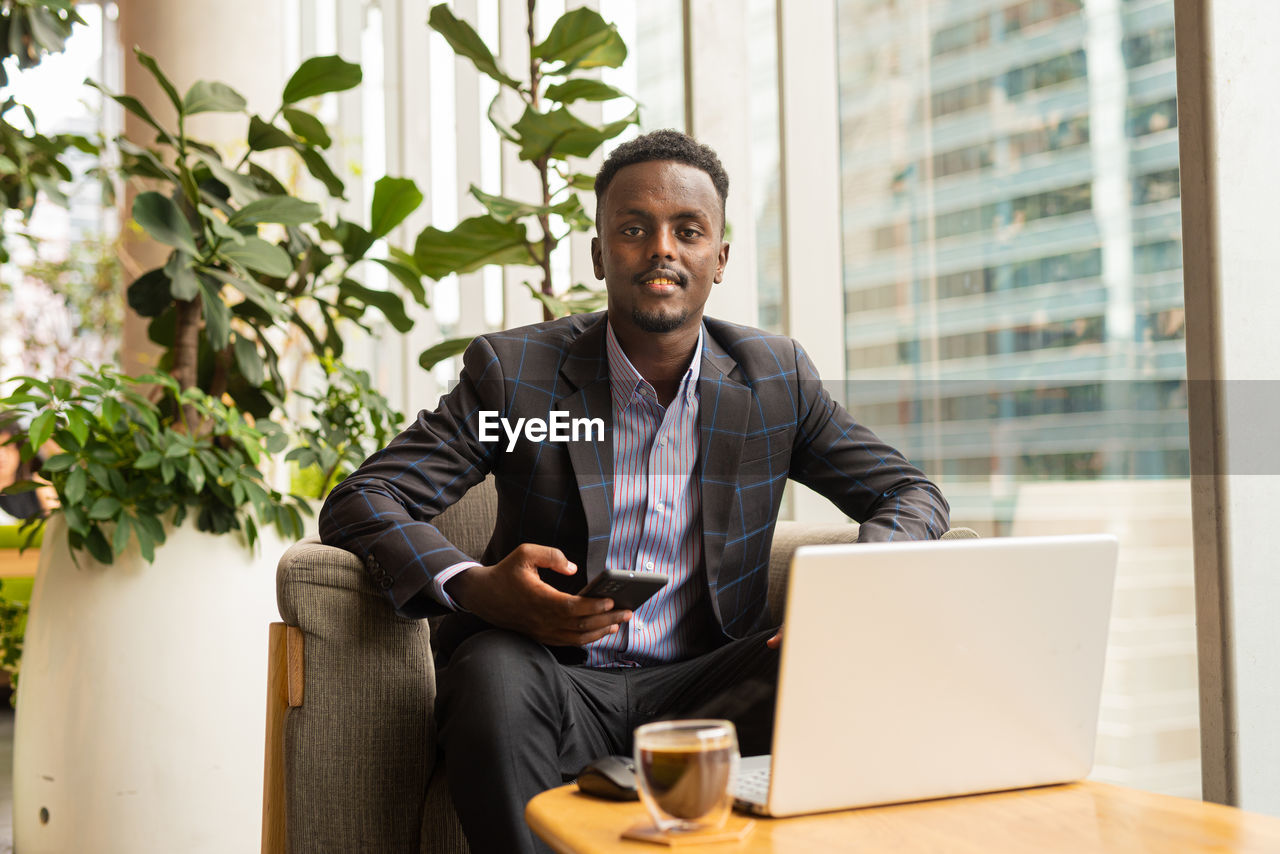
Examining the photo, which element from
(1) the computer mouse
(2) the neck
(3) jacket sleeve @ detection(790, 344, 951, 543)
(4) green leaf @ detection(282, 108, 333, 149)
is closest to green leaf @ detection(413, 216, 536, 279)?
(4) green leaf @ detection(282, 108, 333, 149)

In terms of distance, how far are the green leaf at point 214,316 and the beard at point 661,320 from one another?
44.8 inches

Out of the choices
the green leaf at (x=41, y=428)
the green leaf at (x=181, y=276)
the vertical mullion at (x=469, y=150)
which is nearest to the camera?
the green leaf at (x=41, y=428)

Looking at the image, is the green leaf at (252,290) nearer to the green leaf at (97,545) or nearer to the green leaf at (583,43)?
the green leaf at (97,545)

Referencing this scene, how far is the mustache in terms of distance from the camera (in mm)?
1720

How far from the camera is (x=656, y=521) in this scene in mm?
1709

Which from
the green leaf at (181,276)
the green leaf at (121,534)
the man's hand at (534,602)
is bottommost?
the man's hand at (534,602)

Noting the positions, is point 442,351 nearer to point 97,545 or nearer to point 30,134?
point 97,545

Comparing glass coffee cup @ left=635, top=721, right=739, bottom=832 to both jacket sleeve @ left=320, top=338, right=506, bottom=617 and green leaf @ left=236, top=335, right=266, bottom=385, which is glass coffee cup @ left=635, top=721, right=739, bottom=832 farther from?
green leaf @ left=236, top=335, right=266, bottom=385

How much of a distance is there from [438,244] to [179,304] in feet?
2.08

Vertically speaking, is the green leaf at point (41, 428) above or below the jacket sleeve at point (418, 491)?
above

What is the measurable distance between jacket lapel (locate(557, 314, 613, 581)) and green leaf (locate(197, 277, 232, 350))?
3.26 feet

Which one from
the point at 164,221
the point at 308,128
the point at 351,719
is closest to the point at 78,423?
the point at 164,221

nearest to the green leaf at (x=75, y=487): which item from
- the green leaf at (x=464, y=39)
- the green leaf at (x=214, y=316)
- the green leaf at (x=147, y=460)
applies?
the green leaf at (x=147, y=460)

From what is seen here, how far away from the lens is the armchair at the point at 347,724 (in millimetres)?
1472
